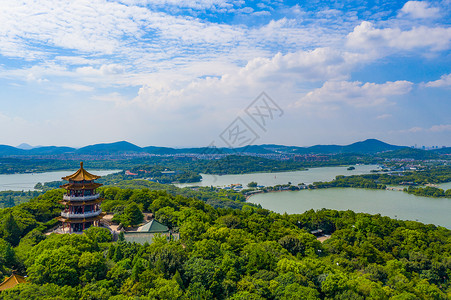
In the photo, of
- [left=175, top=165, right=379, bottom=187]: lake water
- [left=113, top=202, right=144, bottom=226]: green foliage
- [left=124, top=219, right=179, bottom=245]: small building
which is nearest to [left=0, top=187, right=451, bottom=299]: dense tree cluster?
[left=124, top=219, right=179, bottom=245]: small building

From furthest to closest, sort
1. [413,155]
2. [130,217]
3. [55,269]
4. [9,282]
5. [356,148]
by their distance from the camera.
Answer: [356,148]
[413,155]
[130,217]
[55,269]
[9,282]

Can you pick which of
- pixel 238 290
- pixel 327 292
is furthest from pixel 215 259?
pixel 327 292

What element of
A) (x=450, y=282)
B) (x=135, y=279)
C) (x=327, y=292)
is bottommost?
(x=450, y=282)

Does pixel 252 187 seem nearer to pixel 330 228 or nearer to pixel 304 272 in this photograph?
pixel 330 228

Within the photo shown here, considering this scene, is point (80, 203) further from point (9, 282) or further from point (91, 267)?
point (9, 282)

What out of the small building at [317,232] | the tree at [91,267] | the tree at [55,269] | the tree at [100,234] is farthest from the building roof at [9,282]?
the small building at [317,232]

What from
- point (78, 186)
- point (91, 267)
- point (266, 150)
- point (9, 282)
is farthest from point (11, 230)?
point (266, 150)

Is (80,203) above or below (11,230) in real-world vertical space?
above
